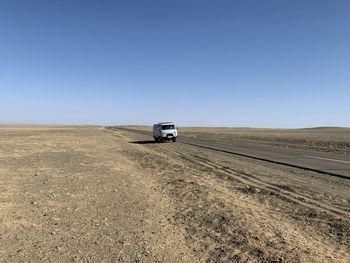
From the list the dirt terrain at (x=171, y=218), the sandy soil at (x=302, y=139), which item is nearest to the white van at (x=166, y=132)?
the sandy soil at (x=302, y=139)

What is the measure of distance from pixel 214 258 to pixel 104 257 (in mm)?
1569

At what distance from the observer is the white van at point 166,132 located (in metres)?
40.5

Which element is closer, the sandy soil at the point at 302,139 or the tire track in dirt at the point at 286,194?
the tire track in dirt at the point at 286,194

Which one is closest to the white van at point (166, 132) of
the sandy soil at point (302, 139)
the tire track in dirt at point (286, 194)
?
the sandy soil at point (302, 139)

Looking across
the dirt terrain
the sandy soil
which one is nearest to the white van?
the sandy soil

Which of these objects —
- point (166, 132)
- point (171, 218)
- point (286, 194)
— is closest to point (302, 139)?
point (166, 132)

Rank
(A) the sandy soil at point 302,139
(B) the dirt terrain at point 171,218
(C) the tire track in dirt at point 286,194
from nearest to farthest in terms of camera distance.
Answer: (B) the dirt terrain at point 171,218 < (C) the tire track in dirt at point 286,194 < (A) the sandy soil at point 302,139

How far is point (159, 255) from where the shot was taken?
556cm

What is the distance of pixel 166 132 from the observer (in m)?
40.4

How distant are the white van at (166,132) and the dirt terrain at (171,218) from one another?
26.4 m

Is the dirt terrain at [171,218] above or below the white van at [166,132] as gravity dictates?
below

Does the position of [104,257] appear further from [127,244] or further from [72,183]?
[72,183]

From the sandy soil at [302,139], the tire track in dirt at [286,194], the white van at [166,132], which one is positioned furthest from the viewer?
the white van at [166,132]

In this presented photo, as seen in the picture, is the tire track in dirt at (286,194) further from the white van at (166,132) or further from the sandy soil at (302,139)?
the white van at (166,132)
